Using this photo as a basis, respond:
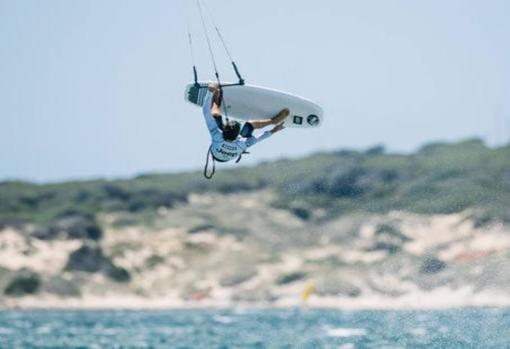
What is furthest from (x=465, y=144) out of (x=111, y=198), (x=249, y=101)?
(x=249, y=101)

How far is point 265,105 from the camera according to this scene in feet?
67.4

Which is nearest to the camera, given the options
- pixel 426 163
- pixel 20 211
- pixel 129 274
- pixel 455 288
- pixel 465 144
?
pixel 455 288

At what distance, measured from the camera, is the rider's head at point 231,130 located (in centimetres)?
1582

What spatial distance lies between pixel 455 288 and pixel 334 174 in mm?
32975

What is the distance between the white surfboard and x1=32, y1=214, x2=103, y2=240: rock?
64907 mm

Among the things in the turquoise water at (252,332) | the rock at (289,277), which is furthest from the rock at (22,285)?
the rock at (289,277)

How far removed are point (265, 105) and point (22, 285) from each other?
187 ft

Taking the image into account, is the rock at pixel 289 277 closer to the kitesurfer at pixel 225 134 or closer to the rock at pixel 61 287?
the rock at pixel 61 287

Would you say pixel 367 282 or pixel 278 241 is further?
pixel 278 241

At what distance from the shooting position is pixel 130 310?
7012 centimetres

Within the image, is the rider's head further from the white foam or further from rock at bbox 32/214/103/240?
rock at bbox 32/214/103/240

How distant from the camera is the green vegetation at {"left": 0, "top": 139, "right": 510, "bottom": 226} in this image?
286ft

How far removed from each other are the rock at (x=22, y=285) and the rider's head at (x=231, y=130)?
60616 mm

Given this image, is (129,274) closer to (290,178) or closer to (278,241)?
(278,241)
